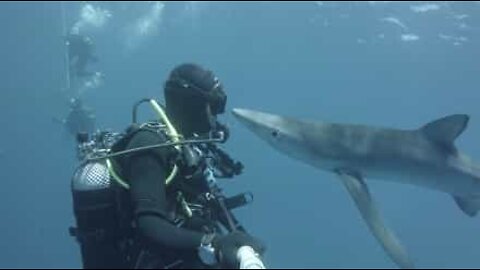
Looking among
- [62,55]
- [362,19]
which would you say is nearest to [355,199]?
[362,19]

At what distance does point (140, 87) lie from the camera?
74.6 m

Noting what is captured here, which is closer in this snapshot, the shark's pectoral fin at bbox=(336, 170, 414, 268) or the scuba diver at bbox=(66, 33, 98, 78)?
the shark's pectoral fin at bbox=(336, 170, 414, 268)

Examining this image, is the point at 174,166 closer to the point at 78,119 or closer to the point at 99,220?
the point at 99,220

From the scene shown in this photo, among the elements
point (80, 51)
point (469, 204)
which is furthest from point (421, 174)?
point (80, 51)

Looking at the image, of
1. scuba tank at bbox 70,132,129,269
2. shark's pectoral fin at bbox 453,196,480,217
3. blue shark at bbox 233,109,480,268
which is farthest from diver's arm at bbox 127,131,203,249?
shark's pectoral fin at bbox 453,196,480,217

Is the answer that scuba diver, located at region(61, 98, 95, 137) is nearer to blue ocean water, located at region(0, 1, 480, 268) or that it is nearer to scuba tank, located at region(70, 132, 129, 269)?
blue ocean water, located at region(0, 1, 480, 268)

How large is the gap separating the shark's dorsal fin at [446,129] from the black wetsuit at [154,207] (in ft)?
15.8

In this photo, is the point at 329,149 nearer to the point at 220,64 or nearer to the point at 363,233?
the point at 220,64

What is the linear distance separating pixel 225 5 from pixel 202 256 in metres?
32.5

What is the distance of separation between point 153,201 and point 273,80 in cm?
5408

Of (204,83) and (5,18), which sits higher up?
(204,83)

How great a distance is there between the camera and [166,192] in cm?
464

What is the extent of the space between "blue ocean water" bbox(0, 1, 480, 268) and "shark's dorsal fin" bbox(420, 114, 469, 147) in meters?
20.6

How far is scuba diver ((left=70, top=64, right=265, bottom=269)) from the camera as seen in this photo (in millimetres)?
4242
